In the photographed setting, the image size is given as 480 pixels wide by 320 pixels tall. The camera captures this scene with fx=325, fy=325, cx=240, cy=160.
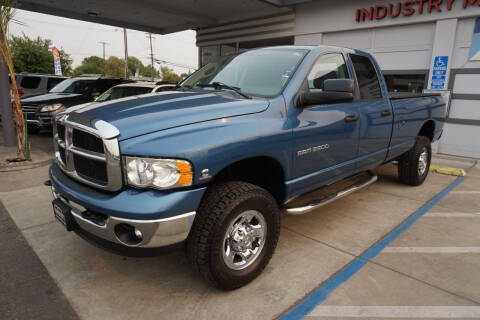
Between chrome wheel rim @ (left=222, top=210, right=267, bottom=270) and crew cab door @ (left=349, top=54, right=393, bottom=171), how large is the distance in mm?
1643

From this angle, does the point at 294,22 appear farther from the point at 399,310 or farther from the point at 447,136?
the point at 399,310

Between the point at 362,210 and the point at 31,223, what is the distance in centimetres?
400

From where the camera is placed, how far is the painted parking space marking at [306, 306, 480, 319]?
89.4 inches

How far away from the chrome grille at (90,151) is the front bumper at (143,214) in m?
0.12

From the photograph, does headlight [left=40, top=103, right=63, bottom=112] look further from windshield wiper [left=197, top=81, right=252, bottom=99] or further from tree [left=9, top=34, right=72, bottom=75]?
tree [left=9, top=34, right=72, bottom=75]

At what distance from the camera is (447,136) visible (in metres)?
8.21

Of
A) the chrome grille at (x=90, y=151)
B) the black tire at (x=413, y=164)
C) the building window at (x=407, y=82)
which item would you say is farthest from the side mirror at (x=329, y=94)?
the building window at (x=407, y=82)

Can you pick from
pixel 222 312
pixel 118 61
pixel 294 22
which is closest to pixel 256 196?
pixel 222 312

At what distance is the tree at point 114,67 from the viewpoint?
346 feet

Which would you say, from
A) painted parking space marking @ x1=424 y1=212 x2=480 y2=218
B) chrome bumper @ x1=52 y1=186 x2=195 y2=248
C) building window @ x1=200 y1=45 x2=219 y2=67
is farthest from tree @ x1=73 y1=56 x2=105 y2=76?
chrome bumper @ x1=52 y1=186 x2=195 y2=248

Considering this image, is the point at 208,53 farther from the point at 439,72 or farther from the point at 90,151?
the point at 90,151

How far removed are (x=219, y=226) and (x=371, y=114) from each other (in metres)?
2.42

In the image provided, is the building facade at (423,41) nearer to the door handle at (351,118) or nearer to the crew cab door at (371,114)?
the crew cab door at (371,114)

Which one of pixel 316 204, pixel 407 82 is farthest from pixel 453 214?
pixel 407 82
